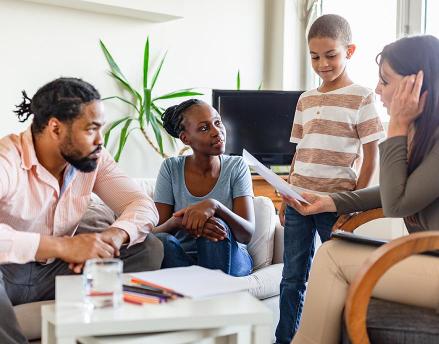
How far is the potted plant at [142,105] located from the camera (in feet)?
12.5

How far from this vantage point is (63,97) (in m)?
1.93

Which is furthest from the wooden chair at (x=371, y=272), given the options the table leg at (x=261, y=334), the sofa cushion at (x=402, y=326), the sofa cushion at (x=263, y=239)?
the sofa cushion at (x=263, y=239)

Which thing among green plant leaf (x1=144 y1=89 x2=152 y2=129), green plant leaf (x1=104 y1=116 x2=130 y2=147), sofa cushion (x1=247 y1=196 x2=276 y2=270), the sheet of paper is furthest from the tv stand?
the sheet of paper

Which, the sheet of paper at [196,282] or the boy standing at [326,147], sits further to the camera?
the boy standing at [326,147]

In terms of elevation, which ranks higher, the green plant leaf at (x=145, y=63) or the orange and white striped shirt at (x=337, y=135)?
the green plant leaf at (x=145, y=63)

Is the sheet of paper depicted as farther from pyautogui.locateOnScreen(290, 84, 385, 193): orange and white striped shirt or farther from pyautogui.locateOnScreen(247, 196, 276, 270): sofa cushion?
pyautogui.locateOnScreen(247, 196, 276, 270): sofa cushion

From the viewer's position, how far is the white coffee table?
1.17 metres

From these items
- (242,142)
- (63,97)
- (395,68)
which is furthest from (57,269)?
(242,142)

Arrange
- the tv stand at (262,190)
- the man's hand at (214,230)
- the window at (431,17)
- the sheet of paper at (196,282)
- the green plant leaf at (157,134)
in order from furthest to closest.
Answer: the green plant leaf at (157,134), the tv stand at (262,190), the window at (431,17), the man's hand at (214,230), the sheet of paper at (196,282)

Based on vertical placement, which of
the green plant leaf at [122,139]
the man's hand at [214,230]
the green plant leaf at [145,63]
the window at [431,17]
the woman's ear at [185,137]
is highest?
the window at [431,17]

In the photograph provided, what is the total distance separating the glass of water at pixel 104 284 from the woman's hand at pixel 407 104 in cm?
79

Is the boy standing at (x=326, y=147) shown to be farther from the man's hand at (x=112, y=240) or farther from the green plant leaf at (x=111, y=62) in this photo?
the green plant leaf at (x=111, y=62)

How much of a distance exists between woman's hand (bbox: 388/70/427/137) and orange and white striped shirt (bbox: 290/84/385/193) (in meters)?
0.49

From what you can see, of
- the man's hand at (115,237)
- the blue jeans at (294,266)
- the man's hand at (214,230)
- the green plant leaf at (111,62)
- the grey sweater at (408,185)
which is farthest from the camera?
the green plant leaf at (111,62)
